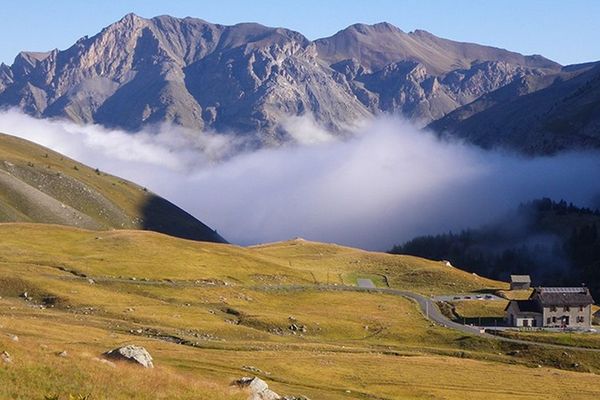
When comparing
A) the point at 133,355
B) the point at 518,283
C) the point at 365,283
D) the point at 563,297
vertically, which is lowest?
the point at 133,355

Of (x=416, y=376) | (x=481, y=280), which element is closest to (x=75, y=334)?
(x=416, y=376)

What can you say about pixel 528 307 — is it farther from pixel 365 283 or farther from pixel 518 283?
pixel 518 283

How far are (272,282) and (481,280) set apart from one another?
58190mm

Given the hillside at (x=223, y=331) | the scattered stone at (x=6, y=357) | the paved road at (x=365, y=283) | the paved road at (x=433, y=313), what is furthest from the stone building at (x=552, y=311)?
the scattered stone at (x=6, y=357)

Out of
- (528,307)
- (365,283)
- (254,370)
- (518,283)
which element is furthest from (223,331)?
(518,283)

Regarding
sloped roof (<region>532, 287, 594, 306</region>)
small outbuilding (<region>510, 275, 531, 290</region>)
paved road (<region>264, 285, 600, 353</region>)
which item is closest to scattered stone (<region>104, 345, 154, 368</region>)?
paved road (<region>264, 285, 600, 353</region>)

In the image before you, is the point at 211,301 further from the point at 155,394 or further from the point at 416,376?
the point at 155,394

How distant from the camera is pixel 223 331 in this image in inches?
4358

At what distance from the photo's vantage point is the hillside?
166ft

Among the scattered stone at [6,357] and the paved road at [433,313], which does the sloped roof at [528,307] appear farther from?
the scattered stone at [6,357]


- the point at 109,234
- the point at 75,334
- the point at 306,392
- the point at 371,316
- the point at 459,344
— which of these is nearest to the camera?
the point at 306,392

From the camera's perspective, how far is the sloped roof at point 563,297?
5607 inches

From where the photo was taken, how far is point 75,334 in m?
84.5

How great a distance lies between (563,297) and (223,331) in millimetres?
65639
